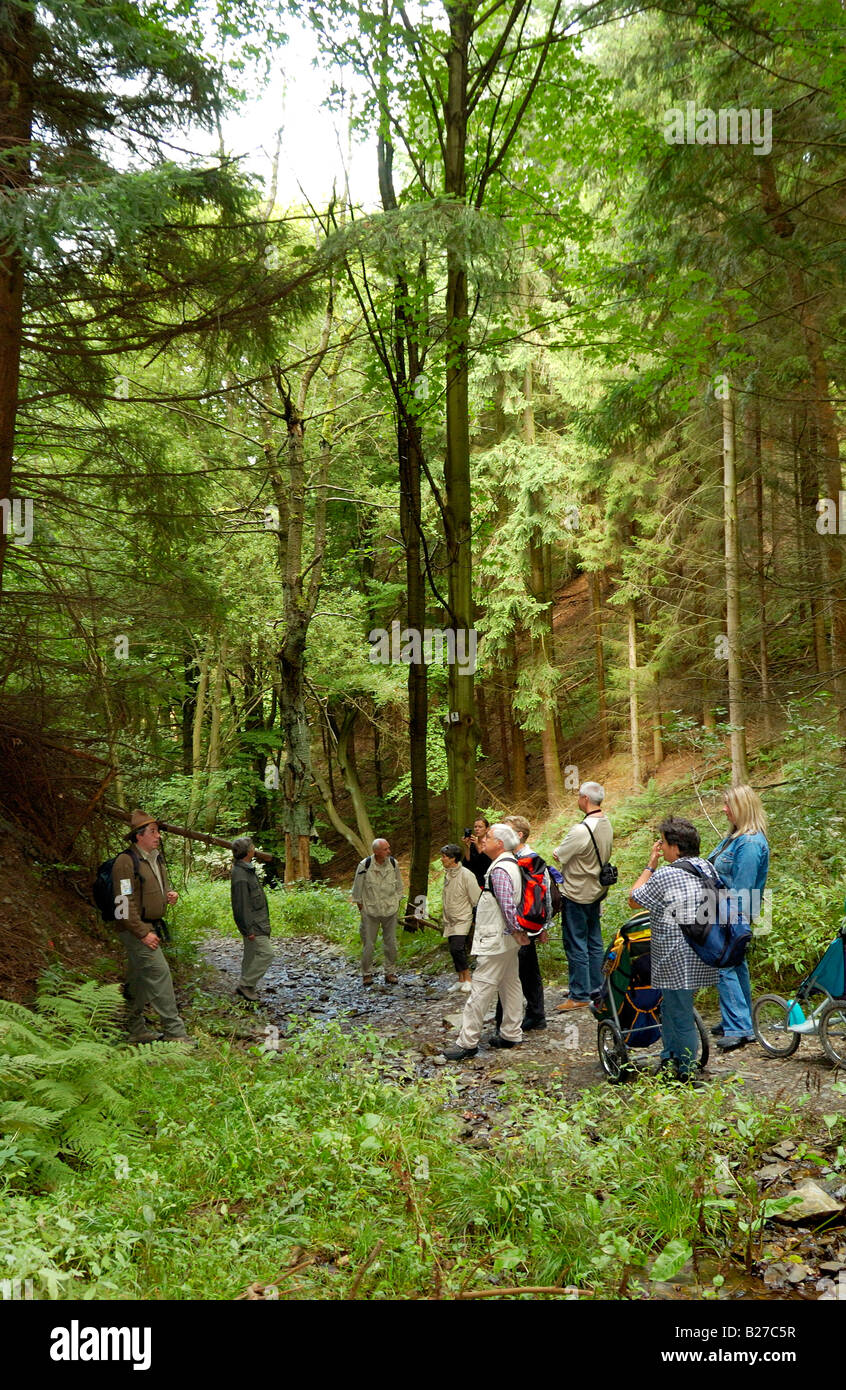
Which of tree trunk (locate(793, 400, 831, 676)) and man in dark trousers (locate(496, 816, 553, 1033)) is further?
tree trunk (locate(793, 400, 831, 676))

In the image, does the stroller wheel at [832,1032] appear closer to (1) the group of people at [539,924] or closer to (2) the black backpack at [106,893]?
(1) the group of people at [539,924]

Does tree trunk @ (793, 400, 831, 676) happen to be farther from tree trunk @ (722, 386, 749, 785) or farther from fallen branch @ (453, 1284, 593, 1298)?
fallen branch @ (453, 1284, 593, 1298)

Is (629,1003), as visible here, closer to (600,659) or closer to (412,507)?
(412,507)

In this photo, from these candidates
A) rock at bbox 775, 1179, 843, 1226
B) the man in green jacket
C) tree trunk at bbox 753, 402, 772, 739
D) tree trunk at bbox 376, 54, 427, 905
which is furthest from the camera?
tree trunk at bbox 753, 402, 772, 739

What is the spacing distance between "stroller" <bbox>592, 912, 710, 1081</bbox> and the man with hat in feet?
12.9

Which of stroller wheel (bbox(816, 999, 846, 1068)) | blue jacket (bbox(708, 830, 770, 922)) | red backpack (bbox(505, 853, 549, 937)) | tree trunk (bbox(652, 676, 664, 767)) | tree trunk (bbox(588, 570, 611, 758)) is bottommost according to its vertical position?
stroller wheel (bbox(816, 999, 846, 1068))

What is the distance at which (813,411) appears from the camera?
40.5ft

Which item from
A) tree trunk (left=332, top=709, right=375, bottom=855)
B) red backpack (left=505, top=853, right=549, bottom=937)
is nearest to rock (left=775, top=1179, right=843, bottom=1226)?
red backpack (left=505, top=853, right=549, bottom=937)

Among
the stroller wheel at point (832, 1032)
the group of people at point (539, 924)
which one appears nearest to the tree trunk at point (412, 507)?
the group of people at point (539, 924)

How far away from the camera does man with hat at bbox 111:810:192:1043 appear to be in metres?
7.94

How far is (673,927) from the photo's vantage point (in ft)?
18.5

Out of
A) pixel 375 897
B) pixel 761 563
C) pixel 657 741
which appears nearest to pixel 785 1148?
pixel 375 897

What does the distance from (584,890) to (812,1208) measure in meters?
4.17
